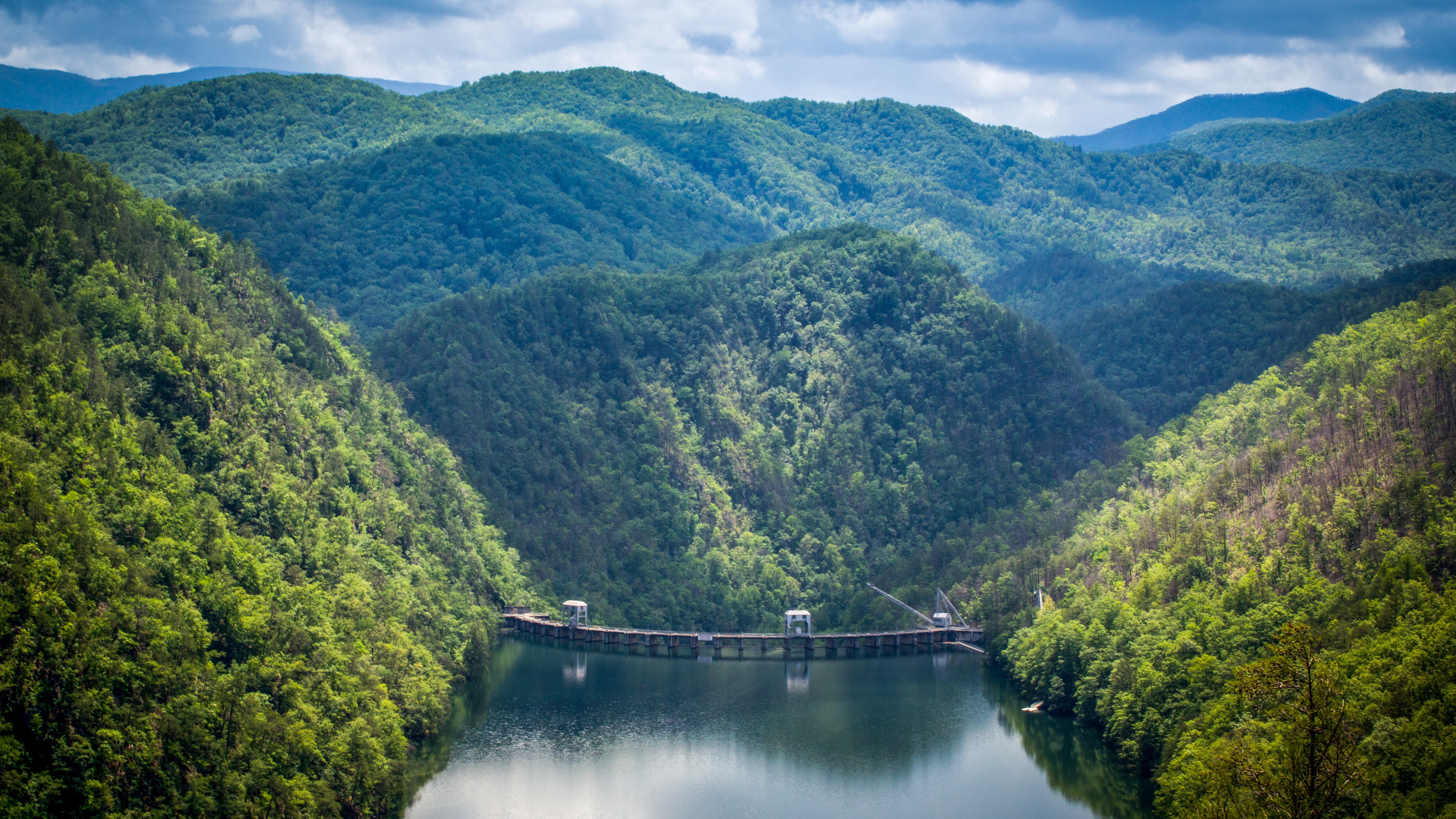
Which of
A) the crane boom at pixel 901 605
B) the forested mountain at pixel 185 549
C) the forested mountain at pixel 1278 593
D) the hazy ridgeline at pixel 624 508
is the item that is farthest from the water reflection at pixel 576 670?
the forested mountain at pixel 1278 593

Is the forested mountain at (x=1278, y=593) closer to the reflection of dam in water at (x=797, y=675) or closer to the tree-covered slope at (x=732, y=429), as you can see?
the tree-covered slope at (x=732, y=429)

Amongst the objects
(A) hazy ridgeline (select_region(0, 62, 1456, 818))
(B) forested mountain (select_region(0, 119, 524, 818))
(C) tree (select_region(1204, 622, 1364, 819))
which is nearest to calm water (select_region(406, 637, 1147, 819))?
(A) hazy ridgeline (select_region(0, 62, 1456, 818))

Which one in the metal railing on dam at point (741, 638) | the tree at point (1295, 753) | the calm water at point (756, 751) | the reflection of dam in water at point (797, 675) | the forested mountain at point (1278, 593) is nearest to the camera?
the tree at point (1295, 753)

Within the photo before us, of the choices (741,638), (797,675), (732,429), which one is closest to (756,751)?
(797,675)

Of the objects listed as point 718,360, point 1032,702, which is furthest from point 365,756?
point 718,360

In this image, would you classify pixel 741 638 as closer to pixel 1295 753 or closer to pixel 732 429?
pixel 732 429

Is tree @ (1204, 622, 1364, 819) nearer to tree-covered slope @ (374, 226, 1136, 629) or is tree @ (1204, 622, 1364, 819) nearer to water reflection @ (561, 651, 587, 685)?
water reflection @ (561, 651, 587, 685)

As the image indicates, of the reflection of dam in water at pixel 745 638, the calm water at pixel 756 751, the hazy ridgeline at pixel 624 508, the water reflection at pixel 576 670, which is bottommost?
the calm water at pixel 756 751
